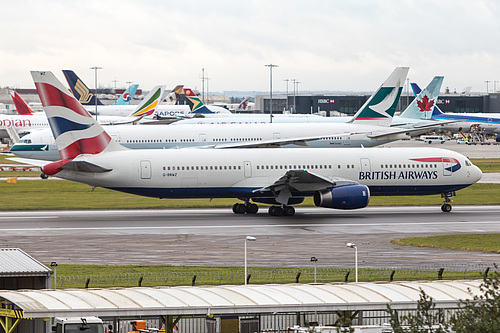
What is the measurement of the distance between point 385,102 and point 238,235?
31.6 metres

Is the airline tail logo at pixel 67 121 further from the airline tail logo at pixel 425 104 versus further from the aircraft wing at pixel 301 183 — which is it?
the airline tail logo at pixel 425 104

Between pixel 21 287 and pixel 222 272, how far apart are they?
9.65 metres

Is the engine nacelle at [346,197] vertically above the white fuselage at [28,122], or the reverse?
the white fuselage at [28,122]

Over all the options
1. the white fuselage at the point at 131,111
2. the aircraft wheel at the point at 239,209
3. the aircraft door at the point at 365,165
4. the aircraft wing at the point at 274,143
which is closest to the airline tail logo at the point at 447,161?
the aircraft door at the point at 365,165

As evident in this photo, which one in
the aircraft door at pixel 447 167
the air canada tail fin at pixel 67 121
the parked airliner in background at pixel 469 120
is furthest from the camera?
the parked airliner in background at pixel 469 120

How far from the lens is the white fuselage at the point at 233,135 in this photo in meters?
68.1

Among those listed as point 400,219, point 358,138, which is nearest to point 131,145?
point 358,138

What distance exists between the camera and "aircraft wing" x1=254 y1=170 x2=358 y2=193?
46.9 metres

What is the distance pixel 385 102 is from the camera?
6906cm

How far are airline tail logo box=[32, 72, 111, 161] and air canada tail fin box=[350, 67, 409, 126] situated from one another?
1120 inches

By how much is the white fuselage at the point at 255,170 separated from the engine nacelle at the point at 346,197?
76.7 inches

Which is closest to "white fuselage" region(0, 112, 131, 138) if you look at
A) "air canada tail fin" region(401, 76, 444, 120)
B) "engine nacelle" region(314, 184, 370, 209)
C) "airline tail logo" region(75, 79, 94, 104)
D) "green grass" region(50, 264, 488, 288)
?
"airline tail logo" region(75, 79, 94, 104)

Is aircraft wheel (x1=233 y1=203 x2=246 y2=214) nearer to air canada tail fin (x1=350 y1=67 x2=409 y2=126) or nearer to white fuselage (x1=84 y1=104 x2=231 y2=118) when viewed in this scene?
air canada tail fin (x1=350 y1=67 x2=409 y2=126)

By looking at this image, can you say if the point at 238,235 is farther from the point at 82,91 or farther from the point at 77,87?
the point at 82,91
